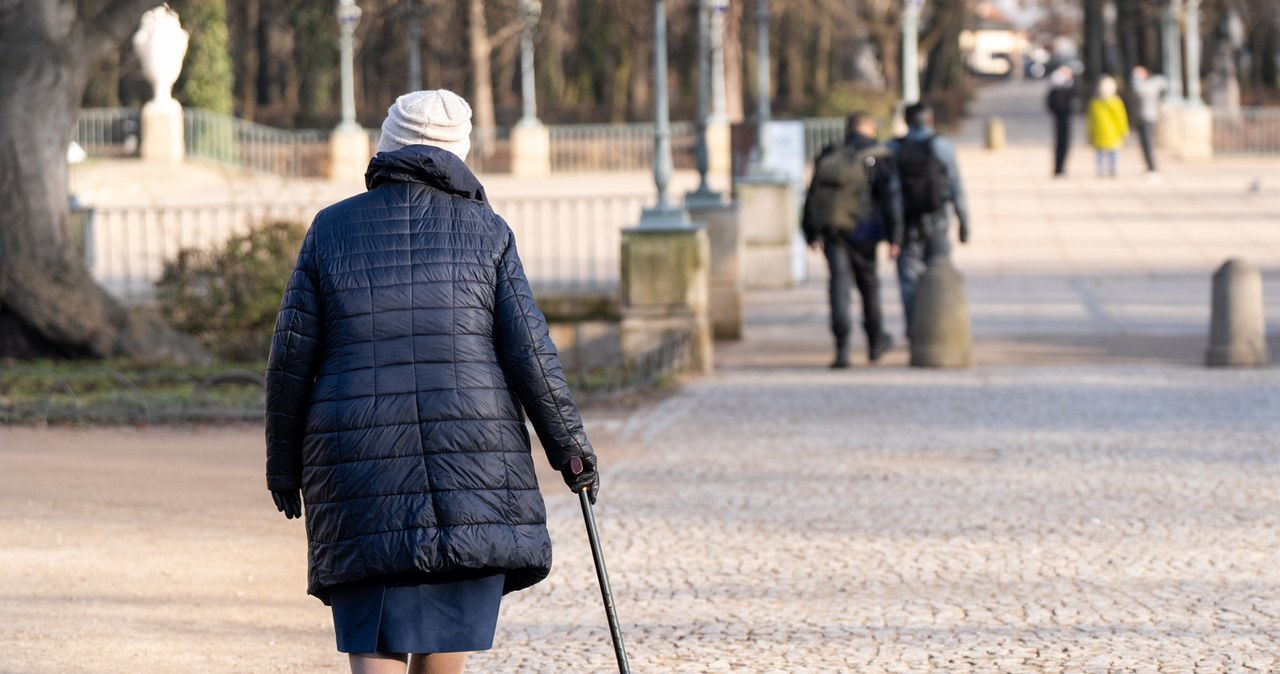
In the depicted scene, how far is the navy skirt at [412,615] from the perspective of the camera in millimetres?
3891

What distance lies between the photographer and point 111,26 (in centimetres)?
1261

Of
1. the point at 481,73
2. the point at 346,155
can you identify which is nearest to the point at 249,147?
the point at 346,155

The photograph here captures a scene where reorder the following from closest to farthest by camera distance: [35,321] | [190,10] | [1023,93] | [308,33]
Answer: [35,321] → [190,10] → [308,33] → [1023,93]

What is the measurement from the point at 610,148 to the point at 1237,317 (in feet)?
89.7

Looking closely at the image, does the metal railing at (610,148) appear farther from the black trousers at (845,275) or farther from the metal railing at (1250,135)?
the black trousers at (845,275)

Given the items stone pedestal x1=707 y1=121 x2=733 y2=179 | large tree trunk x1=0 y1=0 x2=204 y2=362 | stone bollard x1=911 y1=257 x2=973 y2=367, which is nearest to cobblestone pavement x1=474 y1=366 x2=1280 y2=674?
stone bollard x1=911 y1=257 x2=973 y2=367

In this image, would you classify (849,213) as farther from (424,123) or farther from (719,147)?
(719,147)

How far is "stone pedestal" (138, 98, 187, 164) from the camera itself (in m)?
35.3

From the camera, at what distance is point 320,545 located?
12.9 ft

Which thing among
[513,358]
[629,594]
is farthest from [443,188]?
[629,594]

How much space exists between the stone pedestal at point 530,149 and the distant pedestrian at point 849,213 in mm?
26294

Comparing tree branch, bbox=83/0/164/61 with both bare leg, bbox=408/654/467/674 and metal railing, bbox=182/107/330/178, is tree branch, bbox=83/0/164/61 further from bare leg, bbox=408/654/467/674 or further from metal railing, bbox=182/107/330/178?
metal railing, bbox=182/107/330/178

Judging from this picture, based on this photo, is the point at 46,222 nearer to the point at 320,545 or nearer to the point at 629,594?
the point at 629,594

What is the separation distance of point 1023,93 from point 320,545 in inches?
2772
